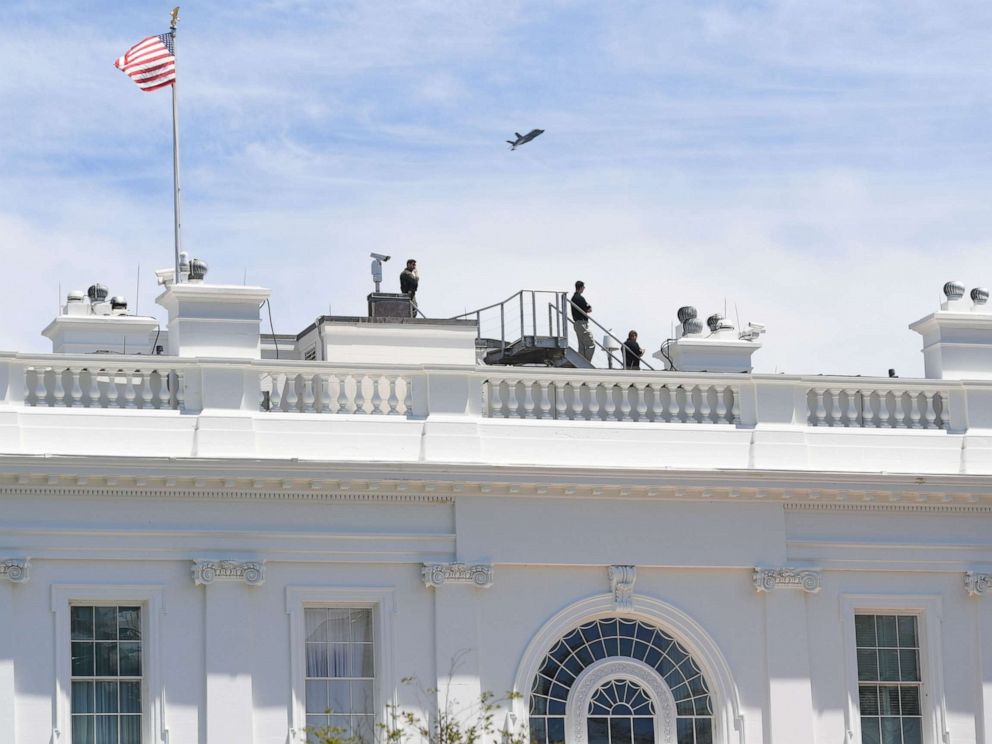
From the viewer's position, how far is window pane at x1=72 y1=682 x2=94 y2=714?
32.6 metres

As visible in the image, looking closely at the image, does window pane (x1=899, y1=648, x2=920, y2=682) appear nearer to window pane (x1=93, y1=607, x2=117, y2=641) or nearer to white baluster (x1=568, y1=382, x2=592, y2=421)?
white baluster (x1=568, y1=382, x2=592, y2=421)

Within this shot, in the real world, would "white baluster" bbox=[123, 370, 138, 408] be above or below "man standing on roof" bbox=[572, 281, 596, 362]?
below

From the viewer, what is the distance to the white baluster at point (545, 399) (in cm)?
3500

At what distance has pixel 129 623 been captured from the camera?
32.9 m

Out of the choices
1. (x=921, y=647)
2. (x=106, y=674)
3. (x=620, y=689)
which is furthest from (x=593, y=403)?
(x=106, y=674)

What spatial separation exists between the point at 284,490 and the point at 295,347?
283 inches

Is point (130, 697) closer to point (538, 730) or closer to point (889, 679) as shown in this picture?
point (538, 730)

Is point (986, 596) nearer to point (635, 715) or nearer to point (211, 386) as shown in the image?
point (635, 715)

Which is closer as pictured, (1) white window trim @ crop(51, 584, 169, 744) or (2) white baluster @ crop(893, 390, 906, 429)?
(1) white window trim @ crop(51, 584, 169, 744)

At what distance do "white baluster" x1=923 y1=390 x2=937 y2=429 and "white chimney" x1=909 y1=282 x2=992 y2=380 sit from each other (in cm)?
31

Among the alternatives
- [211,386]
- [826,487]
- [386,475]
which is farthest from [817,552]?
[211,386]

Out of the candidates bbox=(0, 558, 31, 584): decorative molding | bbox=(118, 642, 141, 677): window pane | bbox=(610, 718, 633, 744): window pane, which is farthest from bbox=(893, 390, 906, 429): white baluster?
bbox=(0, 558, 31, 584): decorative molding

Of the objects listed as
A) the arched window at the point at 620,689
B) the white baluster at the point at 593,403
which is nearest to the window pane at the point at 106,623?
the arched window at the point at 620,689

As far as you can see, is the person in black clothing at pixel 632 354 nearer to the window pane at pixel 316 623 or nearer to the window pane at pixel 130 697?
the window pane at pixel 316 623
